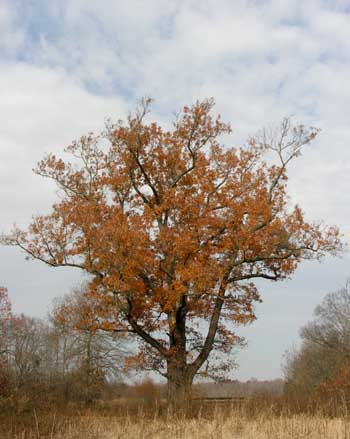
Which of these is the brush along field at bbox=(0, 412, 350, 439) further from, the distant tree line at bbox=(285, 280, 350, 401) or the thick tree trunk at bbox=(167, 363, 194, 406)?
the distant tree line at bbox=(285, 280, 350, 401)

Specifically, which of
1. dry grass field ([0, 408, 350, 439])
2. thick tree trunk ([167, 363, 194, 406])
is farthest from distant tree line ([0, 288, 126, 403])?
dry grass field ([0, 408, 350, 439])

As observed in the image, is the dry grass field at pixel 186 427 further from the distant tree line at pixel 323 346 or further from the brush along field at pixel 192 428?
the distant tree line at pixel 323 346

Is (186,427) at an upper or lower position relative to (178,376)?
lower

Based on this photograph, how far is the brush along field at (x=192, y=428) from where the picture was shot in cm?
1012

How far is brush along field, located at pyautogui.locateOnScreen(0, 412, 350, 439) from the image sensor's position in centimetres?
1012

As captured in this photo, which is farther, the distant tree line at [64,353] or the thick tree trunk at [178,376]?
the distant tree line at [64,353]

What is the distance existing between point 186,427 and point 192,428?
13cm

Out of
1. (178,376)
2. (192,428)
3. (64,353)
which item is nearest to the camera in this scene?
(192,428)

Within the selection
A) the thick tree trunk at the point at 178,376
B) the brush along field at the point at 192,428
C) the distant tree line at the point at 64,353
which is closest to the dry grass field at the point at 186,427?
the brush along field at the point at 192,428

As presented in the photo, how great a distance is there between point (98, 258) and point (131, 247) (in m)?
1.70

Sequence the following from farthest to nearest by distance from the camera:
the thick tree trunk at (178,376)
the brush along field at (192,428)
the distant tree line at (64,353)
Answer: the distant tree line at (64,353)
the thick tree trunk at (178,376)
the brush along field at (192,428)

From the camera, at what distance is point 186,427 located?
11203 mm

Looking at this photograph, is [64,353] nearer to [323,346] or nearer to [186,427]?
[323,346]

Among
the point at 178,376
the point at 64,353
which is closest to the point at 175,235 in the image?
the point at 178,376
